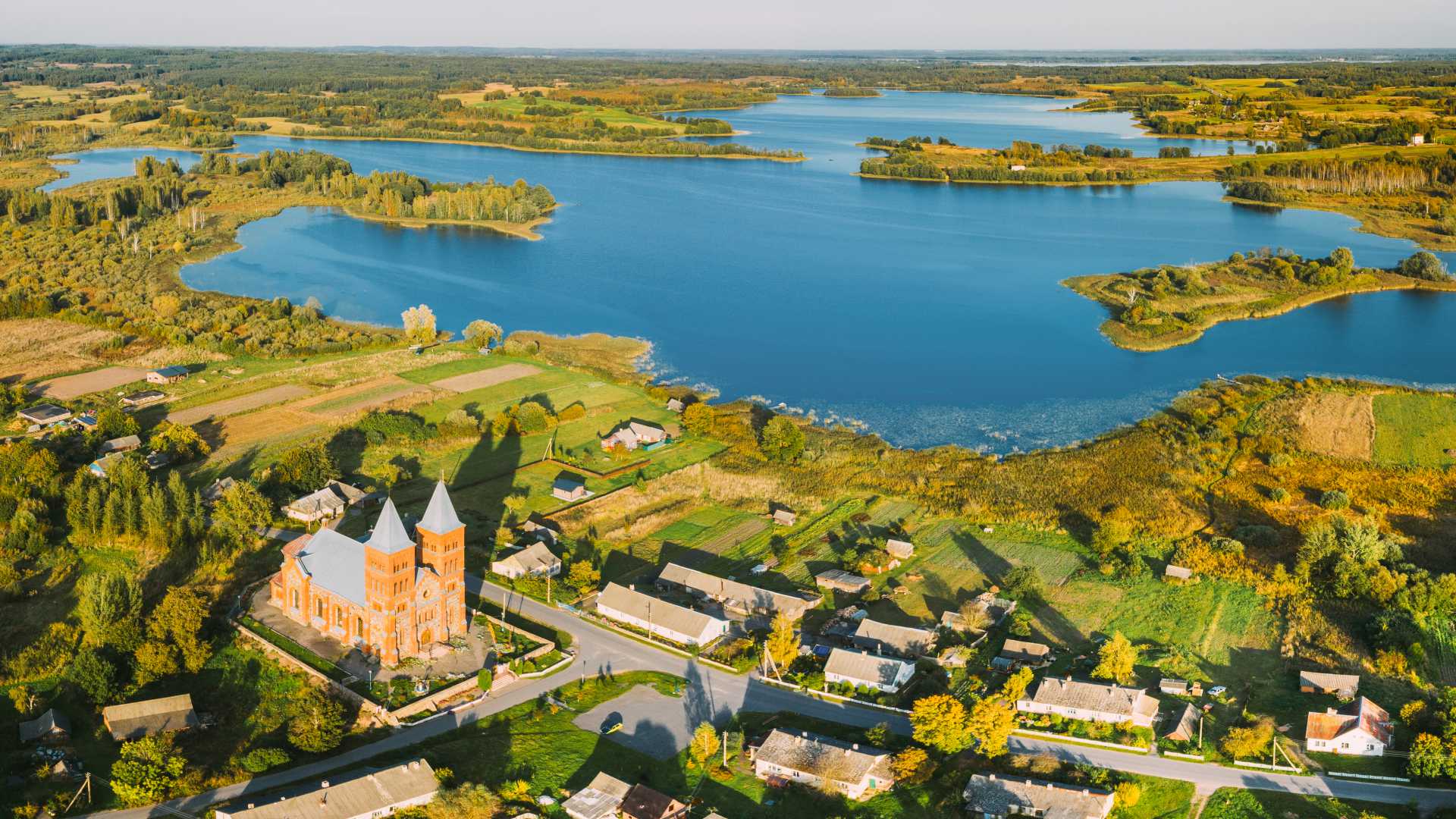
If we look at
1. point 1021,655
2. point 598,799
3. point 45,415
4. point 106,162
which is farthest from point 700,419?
point 106,162

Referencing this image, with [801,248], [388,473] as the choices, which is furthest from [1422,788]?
[801,248]

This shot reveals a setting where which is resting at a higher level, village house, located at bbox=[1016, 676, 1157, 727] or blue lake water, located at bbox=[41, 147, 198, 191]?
blue lake water, located at bbox=[41, 147, 198, 191]

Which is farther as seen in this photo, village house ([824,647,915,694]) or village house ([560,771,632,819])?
village house ([824,647,915,694])

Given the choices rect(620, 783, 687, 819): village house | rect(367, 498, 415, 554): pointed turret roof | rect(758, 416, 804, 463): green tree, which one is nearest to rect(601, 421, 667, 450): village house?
rect(758, 416, 804, 463): green tree

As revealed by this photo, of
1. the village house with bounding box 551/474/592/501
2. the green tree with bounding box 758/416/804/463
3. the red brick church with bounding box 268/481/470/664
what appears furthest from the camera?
the green tree with bounding box 758/416/804/463

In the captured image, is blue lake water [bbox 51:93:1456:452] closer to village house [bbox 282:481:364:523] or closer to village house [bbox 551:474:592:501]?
village house [bbox 551:474:592:501]

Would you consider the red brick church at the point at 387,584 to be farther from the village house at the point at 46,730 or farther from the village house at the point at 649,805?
Answer: the village house at the point at 649,805

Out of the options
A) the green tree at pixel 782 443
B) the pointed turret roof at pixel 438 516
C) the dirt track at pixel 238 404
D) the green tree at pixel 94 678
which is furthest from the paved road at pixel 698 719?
the dirt track at pixel 238 404
